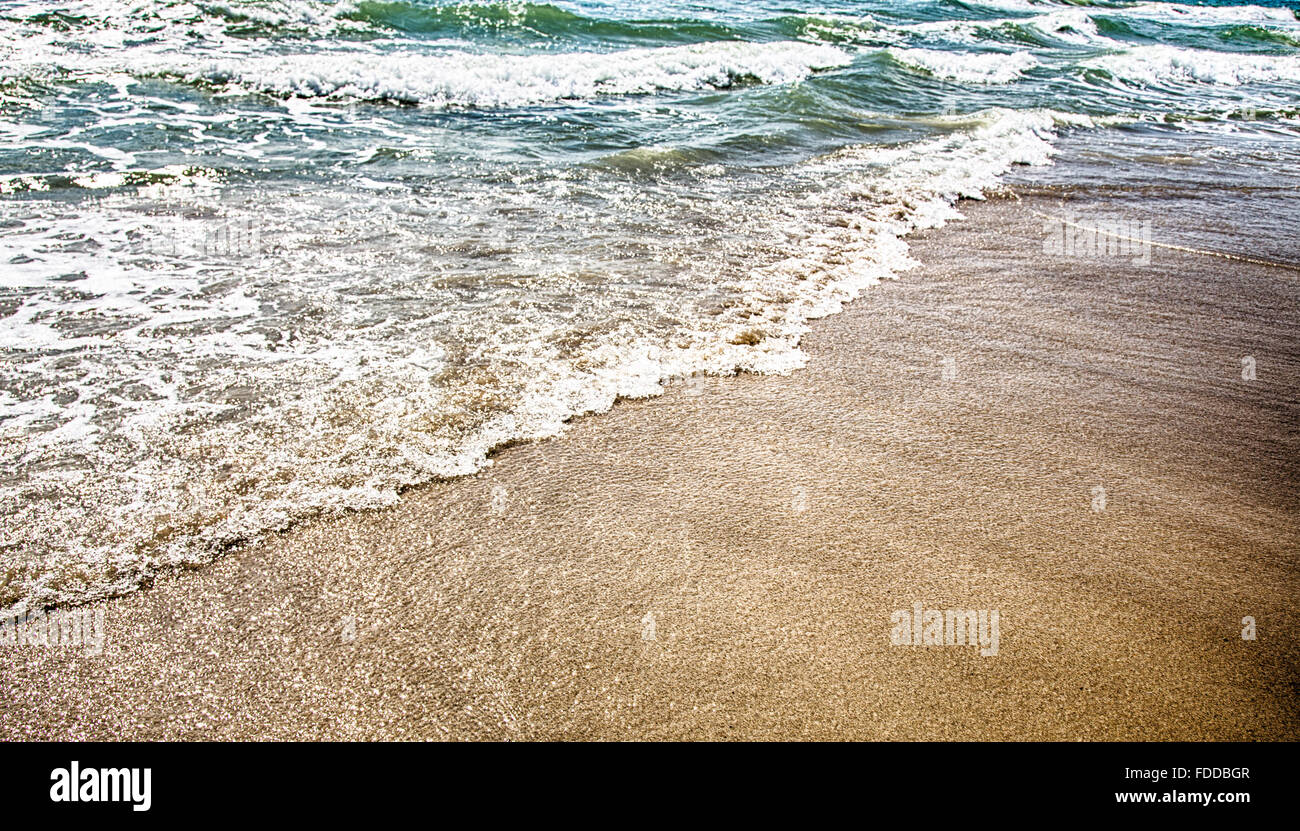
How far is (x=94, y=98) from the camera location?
9.71 meters

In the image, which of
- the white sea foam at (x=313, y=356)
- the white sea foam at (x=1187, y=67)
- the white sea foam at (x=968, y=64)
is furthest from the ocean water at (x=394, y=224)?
the white sea foam at (x=1187, y=67)

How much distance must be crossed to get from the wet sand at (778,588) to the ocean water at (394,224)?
34cm

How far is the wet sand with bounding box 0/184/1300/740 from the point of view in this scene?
7.22ft

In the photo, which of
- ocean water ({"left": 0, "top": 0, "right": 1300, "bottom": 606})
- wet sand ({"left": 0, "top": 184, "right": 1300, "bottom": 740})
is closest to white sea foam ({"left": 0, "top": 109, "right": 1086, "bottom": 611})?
ocean water ({"left": 0, "top": 0, "right": 1300, "bottom": 606})

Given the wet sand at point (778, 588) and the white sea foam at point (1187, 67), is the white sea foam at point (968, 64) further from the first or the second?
the wet sand at point (778, 588)

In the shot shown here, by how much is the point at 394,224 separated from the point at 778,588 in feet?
15.1

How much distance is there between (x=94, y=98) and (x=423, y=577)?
10366mm

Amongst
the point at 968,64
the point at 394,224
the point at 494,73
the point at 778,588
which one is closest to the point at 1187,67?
the point at 968,64

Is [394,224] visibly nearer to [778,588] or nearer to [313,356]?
[313,356]

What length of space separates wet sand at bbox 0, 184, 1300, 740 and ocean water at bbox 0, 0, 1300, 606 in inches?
13.4

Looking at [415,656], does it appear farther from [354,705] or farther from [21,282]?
[21,282]

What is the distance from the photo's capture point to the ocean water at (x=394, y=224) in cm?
316

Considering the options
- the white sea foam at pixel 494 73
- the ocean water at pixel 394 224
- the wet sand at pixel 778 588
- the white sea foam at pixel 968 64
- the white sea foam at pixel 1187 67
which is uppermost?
the white sea foam at pixel 1187 67

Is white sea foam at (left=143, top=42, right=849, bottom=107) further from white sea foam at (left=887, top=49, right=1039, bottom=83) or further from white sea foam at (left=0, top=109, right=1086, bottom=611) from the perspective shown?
white sea foam at (left=0, top=109, right=1086, bottom=611)
